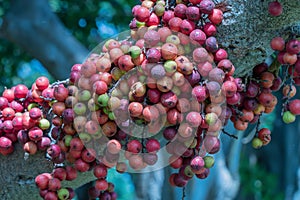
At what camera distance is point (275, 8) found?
39.6 inches

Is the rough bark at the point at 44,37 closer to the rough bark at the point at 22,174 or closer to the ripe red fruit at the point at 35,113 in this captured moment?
the rough bark at the point at 22,174

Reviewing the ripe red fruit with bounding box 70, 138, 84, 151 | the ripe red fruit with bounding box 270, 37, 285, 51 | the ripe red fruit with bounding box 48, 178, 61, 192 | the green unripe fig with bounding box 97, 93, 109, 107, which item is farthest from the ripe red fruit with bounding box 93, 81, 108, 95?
the ripe red fruit with bounding box 270, 37, 285, 51

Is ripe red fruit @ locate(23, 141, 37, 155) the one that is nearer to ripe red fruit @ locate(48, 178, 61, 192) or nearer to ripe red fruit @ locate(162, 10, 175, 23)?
ripe red fruit @ locate(48, 178, 61, 192)

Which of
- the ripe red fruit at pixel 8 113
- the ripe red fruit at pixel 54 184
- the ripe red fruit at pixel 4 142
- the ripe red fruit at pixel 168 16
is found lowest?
the ripe red fruit at pixel 54 184

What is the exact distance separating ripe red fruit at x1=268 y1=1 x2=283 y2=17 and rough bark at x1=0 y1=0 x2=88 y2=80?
1640 mm

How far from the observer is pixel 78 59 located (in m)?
2.56

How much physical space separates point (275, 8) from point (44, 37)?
71.6 inches

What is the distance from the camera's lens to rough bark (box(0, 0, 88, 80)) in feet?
8.58

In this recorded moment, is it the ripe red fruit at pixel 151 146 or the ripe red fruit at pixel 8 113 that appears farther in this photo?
the ripe red fruit at pixel 8 113

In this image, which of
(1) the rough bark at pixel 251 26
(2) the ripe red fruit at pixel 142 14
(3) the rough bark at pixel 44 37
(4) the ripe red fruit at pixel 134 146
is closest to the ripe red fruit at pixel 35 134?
(4) the ripe red fruit at pixel 134 146

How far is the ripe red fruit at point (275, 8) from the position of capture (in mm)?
1006

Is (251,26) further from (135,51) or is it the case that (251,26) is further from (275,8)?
(135,51)

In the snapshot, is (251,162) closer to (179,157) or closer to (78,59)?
(78,59)

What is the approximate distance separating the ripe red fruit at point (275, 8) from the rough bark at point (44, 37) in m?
1.64
